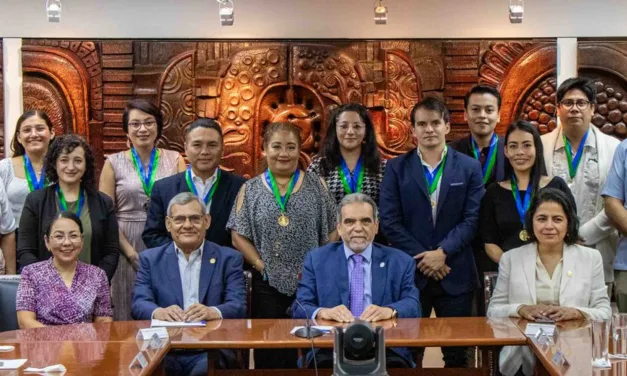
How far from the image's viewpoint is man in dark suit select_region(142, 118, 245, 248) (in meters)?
4.62

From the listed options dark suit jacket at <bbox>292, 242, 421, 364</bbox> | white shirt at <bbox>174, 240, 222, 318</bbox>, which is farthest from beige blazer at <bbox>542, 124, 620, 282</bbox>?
white shirt at <bbox>174, 240, 222, 318</bbox>

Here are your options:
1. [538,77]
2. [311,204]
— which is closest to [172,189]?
[311,204]

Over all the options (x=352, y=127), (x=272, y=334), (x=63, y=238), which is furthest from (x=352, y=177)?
(x=63, y=238)

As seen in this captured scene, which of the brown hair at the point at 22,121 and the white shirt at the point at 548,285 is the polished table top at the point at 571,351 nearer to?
the white shirt at the point at 548,285

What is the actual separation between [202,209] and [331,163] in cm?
87

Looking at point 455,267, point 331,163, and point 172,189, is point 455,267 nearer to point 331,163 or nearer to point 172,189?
point 331,163

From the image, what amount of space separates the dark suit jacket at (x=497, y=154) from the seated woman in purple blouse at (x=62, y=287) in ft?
6.86

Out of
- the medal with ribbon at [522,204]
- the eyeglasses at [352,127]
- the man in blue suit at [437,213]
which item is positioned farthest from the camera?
the eyeglasses at [352,127]

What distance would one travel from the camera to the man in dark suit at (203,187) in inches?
182

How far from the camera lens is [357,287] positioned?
4016 millimetres

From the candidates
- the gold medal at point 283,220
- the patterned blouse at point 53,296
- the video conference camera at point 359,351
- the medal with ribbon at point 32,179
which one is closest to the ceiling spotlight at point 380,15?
the gold medal at point 283,220

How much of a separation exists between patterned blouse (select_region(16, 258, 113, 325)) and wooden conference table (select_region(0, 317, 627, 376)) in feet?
0.86

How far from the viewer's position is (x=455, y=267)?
4.49m

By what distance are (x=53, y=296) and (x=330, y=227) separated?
138cm
